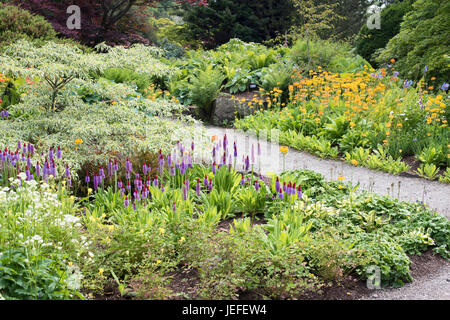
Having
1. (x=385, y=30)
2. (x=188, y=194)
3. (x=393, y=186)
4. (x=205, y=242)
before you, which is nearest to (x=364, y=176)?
(x=393, y=186)

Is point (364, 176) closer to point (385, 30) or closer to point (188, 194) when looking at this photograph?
point (188, 194)

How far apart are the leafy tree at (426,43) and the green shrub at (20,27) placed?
7.18 metres

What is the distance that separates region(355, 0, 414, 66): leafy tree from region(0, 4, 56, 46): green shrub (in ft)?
27.8

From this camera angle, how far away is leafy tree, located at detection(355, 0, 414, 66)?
41.1ft

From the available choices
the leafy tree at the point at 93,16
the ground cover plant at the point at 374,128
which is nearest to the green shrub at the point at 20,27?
the leafy tree at the point at 93,16

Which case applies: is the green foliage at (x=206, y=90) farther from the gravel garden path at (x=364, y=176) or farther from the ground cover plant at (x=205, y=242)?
the ground cover plant at (x=205, y=242)

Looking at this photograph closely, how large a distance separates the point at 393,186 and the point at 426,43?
463cm

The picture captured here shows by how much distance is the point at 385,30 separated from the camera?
12586 millimetres

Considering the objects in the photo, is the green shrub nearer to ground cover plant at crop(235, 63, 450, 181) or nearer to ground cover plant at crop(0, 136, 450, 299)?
ground cover plant at crop(235, 63, 450, 181)

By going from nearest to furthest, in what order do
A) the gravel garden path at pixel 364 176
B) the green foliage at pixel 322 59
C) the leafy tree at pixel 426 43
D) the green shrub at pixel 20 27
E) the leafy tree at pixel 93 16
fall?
the gravel garden path at pixel 364 176
the leafy tree at pixel 426 43
the green shrub at pixel 20 27
the green foliage at pixel 322 59
the leafy tree at pixel 93 16

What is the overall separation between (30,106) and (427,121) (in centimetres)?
520

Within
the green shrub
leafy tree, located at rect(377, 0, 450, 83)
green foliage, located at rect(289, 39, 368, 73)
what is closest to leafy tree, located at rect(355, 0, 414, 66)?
green foliage, located at rect(289, 39, 368, 73)

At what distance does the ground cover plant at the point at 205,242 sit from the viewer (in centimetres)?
268
